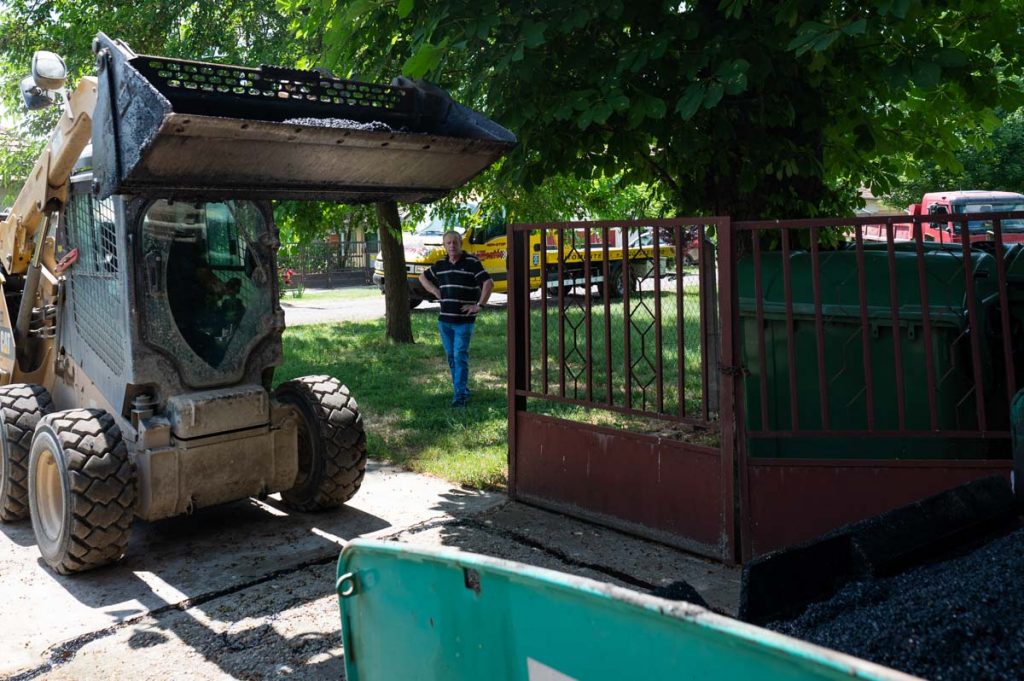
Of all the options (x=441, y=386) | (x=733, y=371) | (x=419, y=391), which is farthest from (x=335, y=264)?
(x=733, y=371)

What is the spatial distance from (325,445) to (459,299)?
3.96 m

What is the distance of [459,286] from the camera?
31.7ft

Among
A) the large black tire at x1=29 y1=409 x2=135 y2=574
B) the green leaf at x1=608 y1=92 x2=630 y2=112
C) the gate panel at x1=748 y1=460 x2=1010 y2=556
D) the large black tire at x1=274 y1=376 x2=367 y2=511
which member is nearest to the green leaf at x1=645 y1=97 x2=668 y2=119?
the green leaf at x1=608 y1=92 x2=630 y2=112

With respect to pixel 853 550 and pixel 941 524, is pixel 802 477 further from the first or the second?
pixel 853 550

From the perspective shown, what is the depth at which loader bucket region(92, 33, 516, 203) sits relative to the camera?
4320 mm

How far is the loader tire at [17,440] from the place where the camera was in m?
5.77

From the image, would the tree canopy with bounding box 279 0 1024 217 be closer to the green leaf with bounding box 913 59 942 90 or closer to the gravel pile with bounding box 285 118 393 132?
the green leaf with bounding box 913 59 942 90

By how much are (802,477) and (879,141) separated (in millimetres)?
2783

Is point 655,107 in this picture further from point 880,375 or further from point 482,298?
point 482,298

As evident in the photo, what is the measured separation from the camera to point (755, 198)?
676 centimetres

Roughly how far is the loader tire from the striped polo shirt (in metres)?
4.35

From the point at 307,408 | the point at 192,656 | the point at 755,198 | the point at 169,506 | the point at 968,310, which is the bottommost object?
the point at 192,656

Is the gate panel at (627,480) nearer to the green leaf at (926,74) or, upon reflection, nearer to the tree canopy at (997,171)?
the green leaf at (926,74)

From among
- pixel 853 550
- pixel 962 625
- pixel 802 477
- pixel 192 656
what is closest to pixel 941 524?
pixel 853 550
